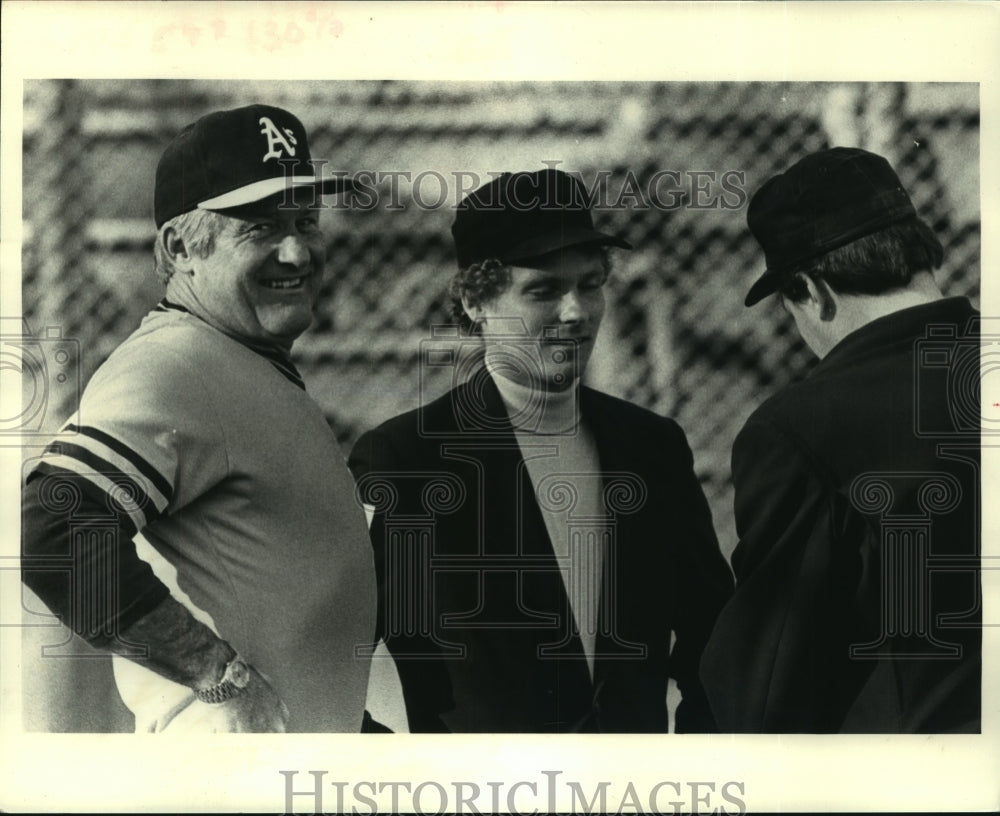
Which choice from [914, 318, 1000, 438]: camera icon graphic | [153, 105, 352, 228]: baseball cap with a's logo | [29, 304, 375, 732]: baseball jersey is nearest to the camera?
[29, 304, 375, 732]: baseball jersey

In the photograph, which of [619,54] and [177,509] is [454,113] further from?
[177,509]

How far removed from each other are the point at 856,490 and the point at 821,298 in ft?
2.09

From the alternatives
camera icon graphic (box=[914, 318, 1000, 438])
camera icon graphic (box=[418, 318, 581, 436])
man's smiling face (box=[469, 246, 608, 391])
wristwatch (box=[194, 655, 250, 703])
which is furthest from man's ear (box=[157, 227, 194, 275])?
camera icon graphic (box=[914, 318, 1000, 438])

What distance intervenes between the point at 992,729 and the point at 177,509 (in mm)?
2743

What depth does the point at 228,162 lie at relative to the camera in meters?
5.08

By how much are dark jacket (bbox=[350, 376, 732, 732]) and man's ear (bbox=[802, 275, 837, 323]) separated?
617 millimetres

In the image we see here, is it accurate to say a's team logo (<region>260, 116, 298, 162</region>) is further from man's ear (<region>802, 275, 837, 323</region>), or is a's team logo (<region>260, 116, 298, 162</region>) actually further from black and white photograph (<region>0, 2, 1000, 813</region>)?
man's ear (<region>802, 275, 837, 323</region>)

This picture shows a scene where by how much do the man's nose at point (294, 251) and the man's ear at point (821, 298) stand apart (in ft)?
5.34

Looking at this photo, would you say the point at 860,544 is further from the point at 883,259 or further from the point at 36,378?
the point at 36,378

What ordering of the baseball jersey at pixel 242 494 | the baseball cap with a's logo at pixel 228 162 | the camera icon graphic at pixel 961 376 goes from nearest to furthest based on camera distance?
the baseball jersey at pixel 242 494
the baseball cap with a's logo at pixel 228 162
the camera icon graphic at pixel 961 376

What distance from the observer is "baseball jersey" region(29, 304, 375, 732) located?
4980mm

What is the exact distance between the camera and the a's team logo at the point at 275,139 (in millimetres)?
5086

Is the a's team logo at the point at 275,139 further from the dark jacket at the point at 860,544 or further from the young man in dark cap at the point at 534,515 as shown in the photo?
the dark jacket at the point at 860,544

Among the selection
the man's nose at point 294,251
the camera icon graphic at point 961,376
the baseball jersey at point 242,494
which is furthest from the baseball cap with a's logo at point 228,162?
the camera icon graphic at point 961,376
